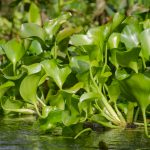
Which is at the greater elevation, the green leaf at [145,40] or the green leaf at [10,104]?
the green leaf at [145,40]

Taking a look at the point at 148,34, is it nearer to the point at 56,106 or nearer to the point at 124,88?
the point at 124,88

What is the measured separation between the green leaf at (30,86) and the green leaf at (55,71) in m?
0.06

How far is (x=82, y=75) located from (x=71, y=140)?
0.24 meters

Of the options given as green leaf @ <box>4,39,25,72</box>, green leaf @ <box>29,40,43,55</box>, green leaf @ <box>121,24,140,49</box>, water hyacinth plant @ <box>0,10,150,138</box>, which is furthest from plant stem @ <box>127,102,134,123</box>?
green leaf @ <box>29,40,43,55</box>

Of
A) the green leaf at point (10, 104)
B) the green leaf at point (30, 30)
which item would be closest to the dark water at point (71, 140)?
the green leaf at point (10, 104)

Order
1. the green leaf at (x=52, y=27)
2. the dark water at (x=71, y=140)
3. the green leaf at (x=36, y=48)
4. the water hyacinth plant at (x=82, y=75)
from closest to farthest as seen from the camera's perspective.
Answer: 1. the dark water at (x=71, y=140)
2. the water hyacinth plant at (x=82, y=75)
3. the green leaf at (x=52, y=27)
4. the green leaf at (x=36, y=48)

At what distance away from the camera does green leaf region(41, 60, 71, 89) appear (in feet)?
6.16

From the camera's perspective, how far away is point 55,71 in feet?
6.22

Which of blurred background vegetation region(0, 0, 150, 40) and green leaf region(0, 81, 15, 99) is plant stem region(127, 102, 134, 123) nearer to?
green leaf region(0, 81, 15, 99)

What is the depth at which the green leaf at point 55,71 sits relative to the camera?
6.16ft

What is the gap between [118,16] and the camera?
196 centimetres

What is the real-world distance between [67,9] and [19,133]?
2.73 meters

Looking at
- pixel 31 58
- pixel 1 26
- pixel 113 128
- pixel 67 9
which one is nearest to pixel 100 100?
pixel 113 128

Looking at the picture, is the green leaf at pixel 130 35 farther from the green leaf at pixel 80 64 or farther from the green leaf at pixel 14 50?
the green leaf at pixel 14 50
